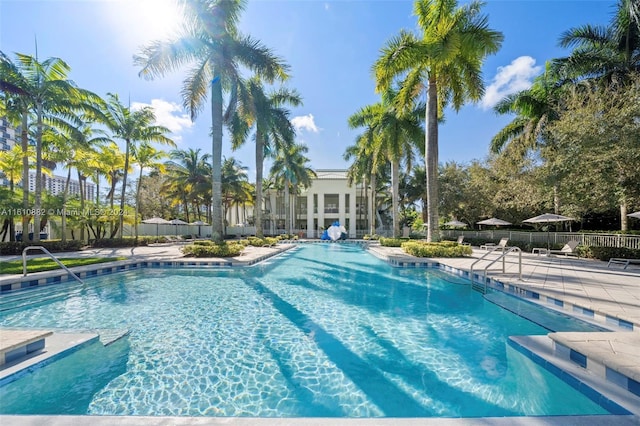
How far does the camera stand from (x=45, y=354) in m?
3.21

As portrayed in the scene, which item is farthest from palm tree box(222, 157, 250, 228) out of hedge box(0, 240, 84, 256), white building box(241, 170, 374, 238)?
hedge box(0, 240, 84, 256)

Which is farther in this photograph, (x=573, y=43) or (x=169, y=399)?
(x=573, y=43)

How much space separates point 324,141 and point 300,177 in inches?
175

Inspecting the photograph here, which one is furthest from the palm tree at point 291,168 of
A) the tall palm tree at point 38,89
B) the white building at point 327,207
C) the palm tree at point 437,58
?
the tall palm tree at point 38,89

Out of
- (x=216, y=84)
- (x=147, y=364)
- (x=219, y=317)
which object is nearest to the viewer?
(x=147, y=364)

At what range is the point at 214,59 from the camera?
479 inches

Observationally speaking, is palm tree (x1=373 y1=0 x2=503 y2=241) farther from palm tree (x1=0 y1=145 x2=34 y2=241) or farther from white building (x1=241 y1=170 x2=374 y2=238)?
palm tree (x1=0 y1=145 x2=34 y2=241)

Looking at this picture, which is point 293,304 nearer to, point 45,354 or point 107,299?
point 45,354

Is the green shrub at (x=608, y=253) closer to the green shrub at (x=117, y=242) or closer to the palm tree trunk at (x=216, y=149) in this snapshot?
the palm tree trunk at (x=216, y=149)

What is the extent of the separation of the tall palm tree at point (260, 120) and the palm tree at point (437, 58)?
257 inches

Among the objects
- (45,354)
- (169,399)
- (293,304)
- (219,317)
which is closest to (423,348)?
(293,304)

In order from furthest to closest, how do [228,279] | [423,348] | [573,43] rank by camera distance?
[573,43], [228,279], [423,348]

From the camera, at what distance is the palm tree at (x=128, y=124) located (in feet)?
55.7

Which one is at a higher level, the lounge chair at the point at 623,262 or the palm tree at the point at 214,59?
the palm tree at the point at 214,59
